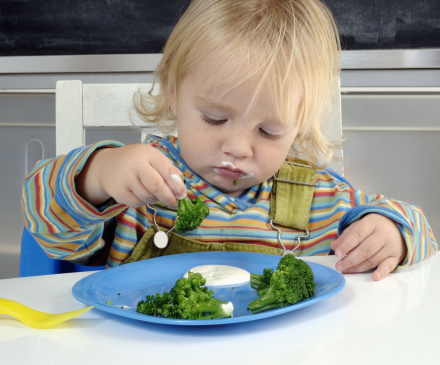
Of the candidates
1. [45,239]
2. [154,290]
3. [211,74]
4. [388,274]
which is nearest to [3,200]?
[45,239]

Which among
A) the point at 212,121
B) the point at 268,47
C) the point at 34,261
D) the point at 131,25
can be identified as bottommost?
the point at 34,261

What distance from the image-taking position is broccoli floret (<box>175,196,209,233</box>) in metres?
0.84

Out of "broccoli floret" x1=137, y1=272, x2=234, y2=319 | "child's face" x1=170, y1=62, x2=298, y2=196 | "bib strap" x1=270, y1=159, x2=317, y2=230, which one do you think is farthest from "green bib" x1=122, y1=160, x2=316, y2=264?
"broccoli floret" x1=137, y1=272, x2=234, y2=319

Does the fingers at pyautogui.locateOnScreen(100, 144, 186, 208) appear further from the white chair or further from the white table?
the white chair

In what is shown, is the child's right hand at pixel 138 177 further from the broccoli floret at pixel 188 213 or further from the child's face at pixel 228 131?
the child's face at pixel 228 131

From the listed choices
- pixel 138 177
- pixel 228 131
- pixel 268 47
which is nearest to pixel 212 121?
pixel 228 131

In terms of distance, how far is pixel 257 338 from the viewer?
52 centimetres

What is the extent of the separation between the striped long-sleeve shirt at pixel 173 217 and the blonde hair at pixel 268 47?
22 centimetres

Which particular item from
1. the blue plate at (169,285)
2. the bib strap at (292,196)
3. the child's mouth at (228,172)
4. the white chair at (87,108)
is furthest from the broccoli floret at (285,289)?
the white chair at (87,108)

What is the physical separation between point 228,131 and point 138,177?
0.31 m

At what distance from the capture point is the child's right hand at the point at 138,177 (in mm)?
750

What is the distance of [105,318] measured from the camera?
0.59 m

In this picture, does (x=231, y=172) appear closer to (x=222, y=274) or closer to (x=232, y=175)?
(x=232, y=175)

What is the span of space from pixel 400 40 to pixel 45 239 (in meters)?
2.15
